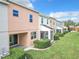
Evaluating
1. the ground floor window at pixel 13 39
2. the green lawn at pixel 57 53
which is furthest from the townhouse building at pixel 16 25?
the green lawn at pixel 57 53

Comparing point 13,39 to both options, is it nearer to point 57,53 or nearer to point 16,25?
point 16,25

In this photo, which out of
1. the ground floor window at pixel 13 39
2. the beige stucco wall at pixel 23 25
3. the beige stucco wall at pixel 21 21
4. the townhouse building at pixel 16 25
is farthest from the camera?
the ground floor window at pixel 13 39

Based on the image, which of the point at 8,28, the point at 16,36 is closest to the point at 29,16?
the point at 16,36

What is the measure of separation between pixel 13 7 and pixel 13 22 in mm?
1945

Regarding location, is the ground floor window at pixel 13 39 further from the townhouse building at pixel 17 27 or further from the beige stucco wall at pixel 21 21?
the beige stucco wall at pixel 21 21

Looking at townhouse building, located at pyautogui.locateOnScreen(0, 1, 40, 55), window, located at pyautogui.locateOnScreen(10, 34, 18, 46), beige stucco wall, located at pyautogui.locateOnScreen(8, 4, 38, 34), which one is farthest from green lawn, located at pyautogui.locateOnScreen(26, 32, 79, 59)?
window, located at pyautogui.locateOnScreen(10, 34, 18, 46)

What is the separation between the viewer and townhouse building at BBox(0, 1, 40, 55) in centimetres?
1398

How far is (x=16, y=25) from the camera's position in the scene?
1742 centimetres

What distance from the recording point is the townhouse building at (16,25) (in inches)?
551

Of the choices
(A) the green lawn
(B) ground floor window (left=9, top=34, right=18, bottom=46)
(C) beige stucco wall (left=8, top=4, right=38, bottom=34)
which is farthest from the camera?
(B) ground floor window (left=9, top=34, right=18, bottom=46)

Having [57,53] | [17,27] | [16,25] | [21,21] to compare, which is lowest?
[57,53]

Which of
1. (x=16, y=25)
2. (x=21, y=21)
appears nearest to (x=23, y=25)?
(x=21, y=21)

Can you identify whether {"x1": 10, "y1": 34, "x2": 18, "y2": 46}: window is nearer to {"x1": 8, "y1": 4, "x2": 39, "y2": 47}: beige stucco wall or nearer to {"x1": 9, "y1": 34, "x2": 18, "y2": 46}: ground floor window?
{"x1": 9, "y1": 34, "x2": 18, "y2": 46}: ground floor window

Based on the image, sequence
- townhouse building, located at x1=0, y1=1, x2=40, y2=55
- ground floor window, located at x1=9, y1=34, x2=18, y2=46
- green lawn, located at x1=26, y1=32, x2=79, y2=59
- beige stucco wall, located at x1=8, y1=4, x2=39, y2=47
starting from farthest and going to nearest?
ground floor window, located at x1=9, y1=34, x2=18, y2=46
beige stucco wall, located at x1=8, y1=4, x2=39, y2=47
green lawn, located at x1=26, y1=32, x2=79, y2=59
townhouse building, located at x1=0, y1=1, x2=40, y2=55
